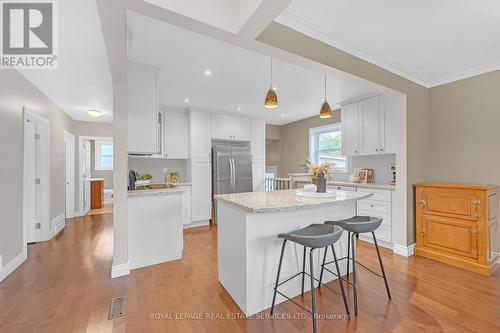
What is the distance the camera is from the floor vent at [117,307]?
1.91 meters

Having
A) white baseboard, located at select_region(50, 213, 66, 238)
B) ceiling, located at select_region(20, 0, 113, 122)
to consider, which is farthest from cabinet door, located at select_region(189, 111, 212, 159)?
white baseboard, located at select_region(50, 213, 66, 238)

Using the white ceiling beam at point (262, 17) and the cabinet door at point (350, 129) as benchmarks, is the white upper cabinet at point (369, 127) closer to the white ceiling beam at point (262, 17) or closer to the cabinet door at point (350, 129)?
the cabinet door at point (350, 129)

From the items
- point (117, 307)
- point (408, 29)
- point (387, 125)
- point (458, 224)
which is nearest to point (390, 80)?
point (408, 29)

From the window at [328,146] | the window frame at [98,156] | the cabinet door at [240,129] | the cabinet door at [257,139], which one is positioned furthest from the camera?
the window frame at [98,156]

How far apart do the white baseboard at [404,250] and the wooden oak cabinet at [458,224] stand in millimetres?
68

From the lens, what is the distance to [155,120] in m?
2.84

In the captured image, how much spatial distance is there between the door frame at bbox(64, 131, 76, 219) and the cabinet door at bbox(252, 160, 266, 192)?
431 centimetres

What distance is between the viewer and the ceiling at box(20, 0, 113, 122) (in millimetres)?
1863

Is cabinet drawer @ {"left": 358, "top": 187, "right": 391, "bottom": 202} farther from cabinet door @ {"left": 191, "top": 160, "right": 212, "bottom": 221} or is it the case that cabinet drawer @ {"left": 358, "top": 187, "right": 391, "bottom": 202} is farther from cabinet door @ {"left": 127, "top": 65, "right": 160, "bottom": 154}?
cabinet door @ {"left": 127, "top": 65, "right": 160, "bottom": 154}

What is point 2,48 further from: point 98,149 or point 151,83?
point 98,149

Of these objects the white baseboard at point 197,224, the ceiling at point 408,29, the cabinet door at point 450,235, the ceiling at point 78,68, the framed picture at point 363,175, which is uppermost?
the ceiling at point 408,29

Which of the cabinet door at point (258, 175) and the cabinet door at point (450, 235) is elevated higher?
the cabinet door at point (258, 175)

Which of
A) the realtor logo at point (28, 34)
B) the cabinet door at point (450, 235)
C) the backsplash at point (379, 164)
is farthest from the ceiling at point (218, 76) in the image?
the cabinet door at point (450, 235)

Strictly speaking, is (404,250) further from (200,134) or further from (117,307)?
(200,134)
